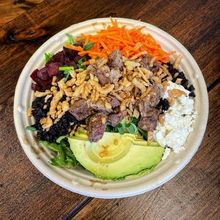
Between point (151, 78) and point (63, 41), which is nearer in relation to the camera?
point (151, 78)

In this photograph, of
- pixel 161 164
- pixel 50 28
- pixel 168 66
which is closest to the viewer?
pixel 161 164

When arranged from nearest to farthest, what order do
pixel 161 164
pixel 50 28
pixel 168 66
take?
pixel 161 164 → pixel 168 66 → pixel 50 28

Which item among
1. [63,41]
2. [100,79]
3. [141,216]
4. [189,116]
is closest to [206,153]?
[189,116]

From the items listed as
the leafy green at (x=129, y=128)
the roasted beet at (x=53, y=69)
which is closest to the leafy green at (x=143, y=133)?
the leafy green at (x=129, y=128)

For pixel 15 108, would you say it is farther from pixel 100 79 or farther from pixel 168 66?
pixel 168 66

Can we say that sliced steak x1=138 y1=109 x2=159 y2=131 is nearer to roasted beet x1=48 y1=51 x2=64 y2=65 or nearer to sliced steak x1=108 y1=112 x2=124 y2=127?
sliced steak x1=108 y1=112 x2=124 y2=127

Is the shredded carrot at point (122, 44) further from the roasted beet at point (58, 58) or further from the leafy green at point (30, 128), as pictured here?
the leafy green at point (30, 128)
